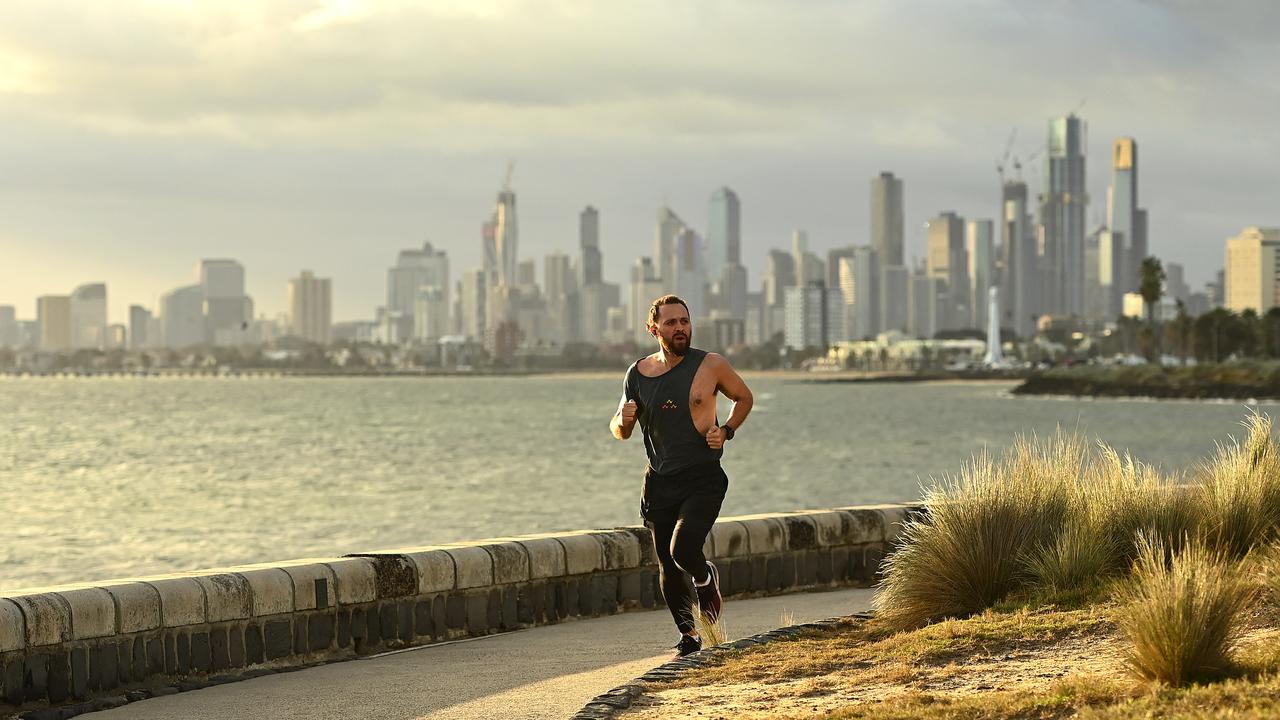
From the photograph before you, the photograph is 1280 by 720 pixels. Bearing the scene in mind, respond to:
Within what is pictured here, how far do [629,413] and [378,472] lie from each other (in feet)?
153

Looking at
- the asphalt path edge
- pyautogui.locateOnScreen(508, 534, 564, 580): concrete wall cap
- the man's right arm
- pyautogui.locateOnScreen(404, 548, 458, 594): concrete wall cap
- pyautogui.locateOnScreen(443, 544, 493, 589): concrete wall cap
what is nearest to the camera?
the asphalt path edge

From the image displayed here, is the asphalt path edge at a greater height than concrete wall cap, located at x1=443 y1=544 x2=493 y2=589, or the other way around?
concrete wall cap, located at x1=443 y1=544 x2=493 y2=589

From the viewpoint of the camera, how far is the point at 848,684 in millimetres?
7434

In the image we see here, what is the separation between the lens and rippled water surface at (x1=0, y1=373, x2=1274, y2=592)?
32906mm

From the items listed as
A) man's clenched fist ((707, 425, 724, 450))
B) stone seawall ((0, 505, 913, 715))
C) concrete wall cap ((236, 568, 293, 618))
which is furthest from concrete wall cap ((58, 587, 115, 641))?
man's clenched fist ((707, 425, 724, 450))

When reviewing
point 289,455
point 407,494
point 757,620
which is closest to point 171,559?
point 407,494

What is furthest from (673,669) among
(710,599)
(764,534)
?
(764,534)

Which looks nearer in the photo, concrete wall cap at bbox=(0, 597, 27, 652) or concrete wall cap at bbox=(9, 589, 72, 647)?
concrete wall cap at bbox=(0, 597, 27, 652)

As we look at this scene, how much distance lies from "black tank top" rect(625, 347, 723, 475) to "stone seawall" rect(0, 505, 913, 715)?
2.05 metres

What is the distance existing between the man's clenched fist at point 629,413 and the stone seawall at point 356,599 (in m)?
2.07

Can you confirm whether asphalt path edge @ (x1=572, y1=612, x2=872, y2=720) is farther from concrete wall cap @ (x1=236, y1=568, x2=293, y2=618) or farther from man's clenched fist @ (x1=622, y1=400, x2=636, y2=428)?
concrete wall cap @ (x1=236, y1=568, x2=293, y2=618)

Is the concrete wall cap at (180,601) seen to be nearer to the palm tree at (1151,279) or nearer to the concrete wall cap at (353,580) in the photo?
the concrete wall cap at (353,580)

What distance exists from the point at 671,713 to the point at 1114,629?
2338mm

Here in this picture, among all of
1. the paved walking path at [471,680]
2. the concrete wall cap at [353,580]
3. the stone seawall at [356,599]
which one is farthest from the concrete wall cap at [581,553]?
the concrete wall cap at [353,580]
